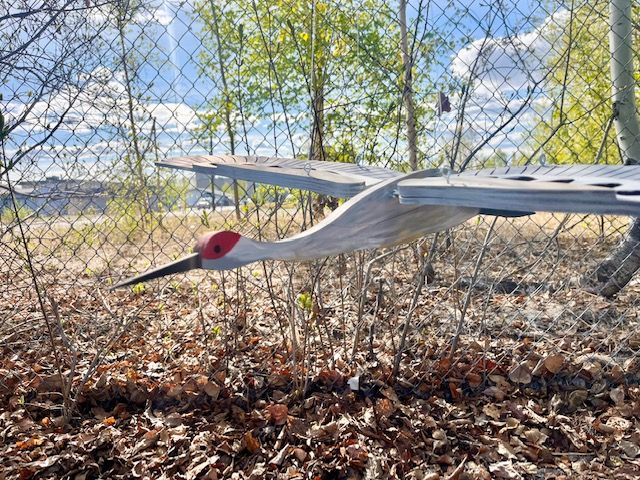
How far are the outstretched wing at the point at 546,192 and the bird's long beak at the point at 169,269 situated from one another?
404 mm

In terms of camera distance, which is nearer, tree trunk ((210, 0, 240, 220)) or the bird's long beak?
the bird's long beak

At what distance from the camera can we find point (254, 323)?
2.78 metres

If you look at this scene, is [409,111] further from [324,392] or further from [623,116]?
[324,392]

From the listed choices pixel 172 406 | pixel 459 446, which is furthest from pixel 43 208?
pixel 459 446

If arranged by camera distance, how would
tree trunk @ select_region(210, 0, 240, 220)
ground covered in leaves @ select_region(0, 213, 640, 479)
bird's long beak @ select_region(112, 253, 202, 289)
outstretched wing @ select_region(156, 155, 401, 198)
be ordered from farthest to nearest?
tree trunk @ select_region(210, 0, 240, 220), ground covered in leaves @ select_region(0, 213, 640, 479), outstretched wing @ select_region(156, 155, 401, 198), bird's long beak @ select_region(112, 253, 202, 289)

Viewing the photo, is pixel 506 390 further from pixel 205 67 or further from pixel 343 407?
pixel 205 67

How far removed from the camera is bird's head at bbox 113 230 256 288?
0.81 metres

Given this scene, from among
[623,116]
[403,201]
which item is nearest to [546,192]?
[403,201]

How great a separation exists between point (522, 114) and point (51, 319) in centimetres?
237

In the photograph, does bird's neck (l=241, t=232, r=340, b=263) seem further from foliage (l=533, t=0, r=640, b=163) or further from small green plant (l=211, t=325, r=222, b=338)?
foliage (l=533, t=0, r=640, b=163)

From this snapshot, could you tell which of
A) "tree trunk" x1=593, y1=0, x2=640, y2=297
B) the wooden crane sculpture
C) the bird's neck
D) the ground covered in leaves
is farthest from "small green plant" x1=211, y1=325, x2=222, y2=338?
"tree trunk" x1=593, y1=0, x2=640, y2=297

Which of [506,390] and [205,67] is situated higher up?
[205,67]

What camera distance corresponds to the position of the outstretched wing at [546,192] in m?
0.81

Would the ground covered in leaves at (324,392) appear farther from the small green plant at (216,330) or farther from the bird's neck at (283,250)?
the bird's neck at (283,250)
